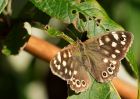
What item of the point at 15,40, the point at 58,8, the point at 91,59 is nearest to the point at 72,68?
the point at 91,59

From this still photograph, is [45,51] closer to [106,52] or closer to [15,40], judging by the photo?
[15,40]

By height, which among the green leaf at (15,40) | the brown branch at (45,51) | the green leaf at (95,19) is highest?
the green leaf at (95,19)

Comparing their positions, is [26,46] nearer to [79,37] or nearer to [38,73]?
[79,37]

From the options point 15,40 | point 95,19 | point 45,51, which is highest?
point 95,19

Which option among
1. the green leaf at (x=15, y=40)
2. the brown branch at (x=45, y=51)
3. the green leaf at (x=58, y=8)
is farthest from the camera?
the brown branch at (x=45, y=51)

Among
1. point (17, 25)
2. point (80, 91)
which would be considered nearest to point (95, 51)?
point (80, 91)

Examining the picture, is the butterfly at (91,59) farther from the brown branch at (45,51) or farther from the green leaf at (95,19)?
the brown branch at (45,51)

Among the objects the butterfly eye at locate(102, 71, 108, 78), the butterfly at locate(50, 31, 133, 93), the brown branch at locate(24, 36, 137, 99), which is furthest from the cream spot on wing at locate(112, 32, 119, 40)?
the brown branch at locate(24, 36, 137, 99)

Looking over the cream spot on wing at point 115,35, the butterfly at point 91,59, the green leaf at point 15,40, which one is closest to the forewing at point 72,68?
the butterfly at point 91,59
